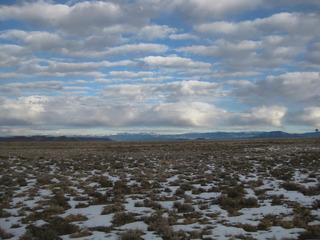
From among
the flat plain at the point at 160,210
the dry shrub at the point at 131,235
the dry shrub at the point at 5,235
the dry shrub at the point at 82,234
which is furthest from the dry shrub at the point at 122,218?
the dry shrub at the point at 5,235

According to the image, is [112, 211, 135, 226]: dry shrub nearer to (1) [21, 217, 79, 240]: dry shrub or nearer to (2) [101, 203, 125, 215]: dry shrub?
(2) [101, 203, 125, 215]: dry shrub

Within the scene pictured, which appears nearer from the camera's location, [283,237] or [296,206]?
[283,237]

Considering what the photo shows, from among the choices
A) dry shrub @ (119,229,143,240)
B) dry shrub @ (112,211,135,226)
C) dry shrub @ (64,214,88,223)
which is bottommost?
dry shrub @ (64,214,88,223)

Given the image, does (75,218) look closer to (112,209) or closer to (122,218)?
(112,209)

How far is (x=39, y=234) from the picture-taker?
23.2 feet

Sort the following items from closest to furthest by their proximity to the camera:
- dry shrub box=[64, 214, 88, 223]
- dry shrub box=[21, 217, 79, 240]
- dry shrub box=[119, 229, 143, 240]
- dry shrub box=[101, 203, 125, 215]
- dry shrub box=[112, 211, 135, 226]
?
dry shrub box=[119, 229, 143, 240], dry shrub box=[21, 217, 79, 240], dry shrub box=[112, 211, 135, 226], dry shrub box=[64, 214, 88, 223], dry shrub box=[101, 203, 125, 215]

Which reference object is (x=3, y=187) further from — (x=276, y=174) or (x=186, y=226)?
(x=276, y=174)

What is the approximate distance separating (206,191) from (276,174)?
6.35 meters

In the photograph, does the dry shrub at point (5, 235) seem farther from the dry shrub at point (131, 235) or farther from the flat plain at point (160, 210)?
the dry shrub at point (131, 235)

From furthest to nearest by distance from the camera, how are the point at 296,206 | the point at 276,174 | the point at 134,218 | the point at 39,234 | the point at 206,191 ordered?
the point at 276,174 → the point at 206,191 → the point at 296,206 → the point at 134,218 → the point at 39,234

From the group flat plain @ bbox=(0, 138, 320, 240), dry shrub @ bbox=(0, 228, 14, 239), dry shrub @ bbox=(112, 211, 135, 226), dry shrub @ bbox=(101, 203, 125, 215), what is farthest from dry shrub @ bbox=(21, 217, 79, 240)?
dry shrub @ bbox=(101, 203, 125, 215)

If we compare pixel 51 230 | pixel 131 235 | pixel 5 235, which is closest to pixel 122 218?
pixel 131 235

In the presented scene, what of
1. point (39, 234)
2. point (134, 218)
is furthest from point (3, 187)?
point (134, 218)

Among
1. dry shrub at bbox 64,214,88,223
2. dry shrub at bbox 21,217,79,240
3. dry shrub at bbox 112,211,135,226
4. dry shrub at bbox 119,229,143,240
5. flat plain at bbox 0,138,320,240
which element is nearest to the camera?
dry shrub at bbox 119,229,143,240
